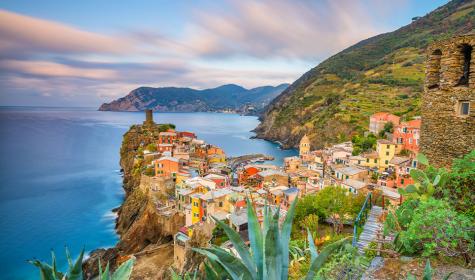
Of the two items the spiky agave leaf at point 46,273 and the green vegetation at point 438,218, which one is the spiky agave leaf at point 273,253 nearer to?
the spiky agave leaf at point 46,273

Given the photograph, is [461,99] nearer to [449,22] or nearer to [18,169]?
[18,169]

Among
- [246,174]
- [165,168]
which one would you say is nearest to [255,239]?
[165,168]

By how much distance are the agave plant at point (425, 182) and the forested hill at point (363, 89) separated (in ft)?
148

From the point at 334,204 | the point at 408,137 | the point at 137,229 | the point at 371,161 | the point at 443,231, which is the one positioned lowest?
the point at 137,229

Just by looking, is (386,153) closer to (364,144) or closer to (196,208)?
(364,144)

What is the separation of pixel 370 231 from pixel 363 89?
70.0 meters

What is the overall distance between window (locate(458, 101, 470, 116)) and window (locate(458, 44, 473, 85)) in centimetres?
41

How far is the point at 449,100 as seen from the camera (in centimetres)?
587

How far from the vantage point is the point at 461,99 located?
566 centimetres

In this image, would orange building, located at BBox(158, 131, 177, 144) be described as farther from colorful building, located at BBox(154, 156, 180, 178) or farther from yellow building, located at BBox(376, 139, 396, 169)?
yellow building, located at BBox(376, 139, 396, 169)

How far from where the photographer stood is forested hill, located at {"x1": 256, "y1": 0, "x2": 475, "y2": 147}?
192 feet

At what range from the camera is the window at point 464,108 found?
221 inches

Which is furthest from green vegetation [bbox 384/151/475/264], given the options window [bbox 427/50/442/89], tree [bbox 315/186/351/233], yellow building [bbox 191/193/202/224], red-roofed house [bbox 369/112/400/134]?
red-roofed house [bbox 369/112/400/134]

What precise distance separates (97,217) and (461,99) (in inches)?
1508
